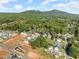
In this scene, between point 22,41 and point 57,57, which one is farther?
point 22,41

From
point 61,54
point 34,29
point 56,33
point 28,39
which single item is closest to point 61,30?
point 56,33

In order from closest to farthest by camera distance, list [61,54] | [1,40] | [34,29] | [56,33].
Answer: [61,54], [1,40], [56,33], [34,29]

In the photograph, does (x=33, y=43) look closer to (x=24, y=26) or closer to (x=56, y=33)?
(x=56, y=33)

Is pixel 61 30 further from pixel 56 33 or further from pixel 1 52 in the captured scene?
pixel 1 52

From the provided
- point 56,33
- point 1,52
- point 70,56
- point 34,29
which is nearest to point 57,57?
point 70,56

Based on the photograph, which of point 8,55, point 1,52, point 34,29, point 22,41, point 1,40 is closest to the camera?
point 8,55

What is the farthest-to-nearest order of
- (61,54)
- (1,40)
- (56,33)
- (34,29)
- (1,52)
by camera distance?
(34,29), (56,33), (1,40), (61,54), (1,52)

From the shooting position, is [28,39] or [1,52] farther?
[28,39]

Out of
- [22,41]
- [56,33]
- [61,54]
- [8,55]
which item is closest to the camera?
[8,55]
